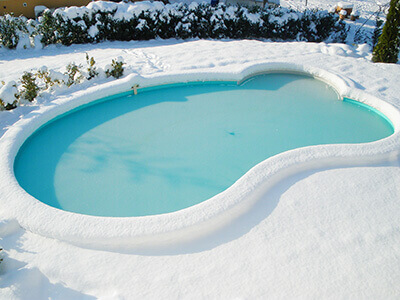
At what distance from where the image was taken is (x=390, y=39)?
870 cm

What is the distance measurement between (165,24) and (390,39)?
21.2 feet

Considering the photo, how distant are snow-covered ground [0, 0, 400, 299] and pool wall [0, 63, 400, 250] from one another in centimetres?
11

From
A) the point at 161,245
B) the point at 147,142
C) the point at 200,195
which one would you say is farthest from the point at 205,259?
the point at 147,142

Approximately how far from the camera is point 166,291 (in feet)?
11.2

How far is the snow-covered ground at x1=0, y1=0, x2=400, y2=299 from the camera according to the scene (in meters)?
3.42

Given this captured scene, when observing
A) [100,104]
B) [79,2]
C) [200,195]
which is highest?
[79,2]

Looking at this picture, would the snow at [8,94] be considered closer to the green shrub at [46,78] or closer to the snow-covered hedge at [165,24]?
the green shrub at [46,78]

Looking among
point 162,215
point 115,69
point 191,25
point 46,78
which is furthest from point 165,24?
point 162,215

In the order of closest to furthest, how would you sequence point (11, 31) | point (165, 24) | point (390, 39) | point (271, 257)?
point (271, 257) → point (390, 39) → point (11, 31) → point (165, 24)

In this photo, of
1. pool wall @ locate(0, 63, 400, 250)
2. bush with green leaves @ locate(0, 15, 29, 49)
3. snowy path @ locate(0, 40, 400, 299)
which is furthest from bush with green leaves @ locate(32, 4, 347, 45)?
snowy path @ locate(0, 40, 400, 299)

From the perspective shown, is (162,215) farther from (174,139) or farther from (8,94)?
(8,94)

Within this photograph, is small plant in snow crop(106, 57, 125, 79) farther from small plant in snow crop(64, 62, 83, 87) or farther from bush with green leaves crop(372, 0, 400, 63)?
bush with green leaves crop(372, 0, 400, 63)

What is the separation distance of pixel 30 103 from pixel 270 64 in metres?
5.60

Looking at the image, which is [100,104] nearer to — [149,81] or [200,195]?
[149,81]
